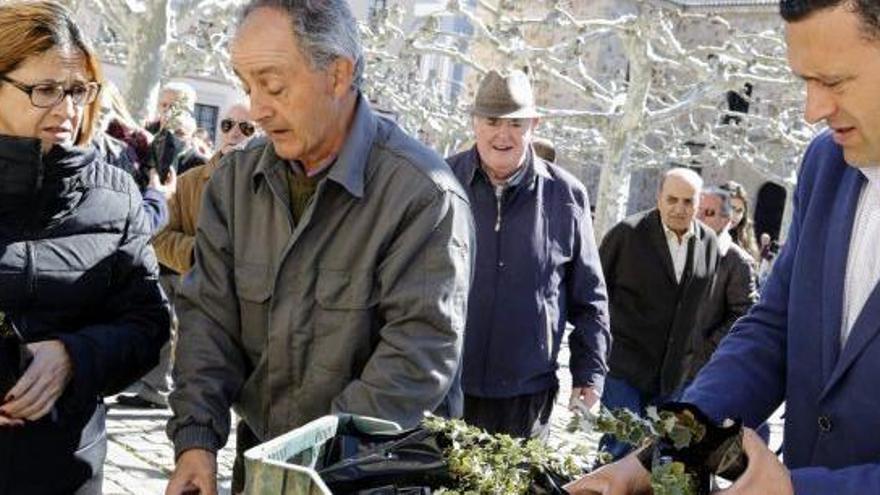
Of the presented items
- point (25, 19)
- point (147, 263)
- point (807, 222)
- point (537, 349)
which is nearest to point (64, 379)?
point (147, 263)

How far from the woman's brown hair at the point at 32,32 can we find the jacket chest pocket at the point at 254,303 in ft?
2.49

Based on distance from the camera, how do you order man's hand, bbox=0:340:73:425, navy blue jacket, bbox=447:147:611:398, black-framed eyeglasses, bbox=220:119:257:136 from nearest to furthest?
man's hand, bbox=0:340:73:425 → navy blue jacket, bbox=447:147:611:398 → black-framed eyeglasses, bbox=220:119:257:136

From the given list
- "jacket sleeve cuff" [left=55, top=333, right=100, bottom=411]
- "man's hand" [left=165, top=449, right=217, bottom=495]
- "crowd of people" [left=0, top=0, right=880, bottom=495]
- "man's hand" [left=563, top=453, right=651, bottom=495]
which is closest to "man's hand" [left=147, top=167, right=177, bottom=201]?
"crowd of people" [left=0, top=0, right=880, bottom=495]

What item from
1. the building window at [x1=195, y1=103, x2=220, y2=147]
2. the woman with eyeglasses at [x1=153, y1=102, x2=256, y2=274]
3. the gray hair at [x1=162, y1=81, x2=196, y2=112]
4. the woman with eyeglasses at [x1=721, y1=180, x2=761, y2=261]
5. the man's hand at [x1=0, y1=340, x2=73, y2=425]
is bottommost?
the building window at [x1=195, y1=103, x2=220, y2=147]

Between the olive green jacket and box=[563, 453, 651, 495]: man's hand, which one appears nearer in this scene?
box=[563, 453, 651, 495]: man's hand

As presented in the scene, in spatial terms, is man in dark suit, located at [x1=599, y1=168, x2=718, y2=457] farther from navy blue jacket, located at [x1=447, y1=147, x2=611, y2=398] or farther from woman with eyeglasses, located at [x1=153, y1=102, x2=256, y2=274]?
woman with eyeglasses, located at [x1=153, y1=102, x2=256, y2=274]

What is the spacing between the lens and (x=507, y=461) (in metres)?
2.23

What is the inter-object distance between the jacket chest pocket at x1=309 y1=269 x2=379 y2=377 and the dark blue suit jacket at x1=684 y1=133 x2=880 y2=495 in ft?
2.80

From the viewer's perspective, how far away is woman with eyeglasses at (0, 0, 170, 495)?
10.0 feet

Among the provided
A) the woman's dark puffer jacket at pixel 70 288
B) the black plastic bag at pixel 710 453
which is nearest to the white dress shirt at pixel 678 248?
the woman's dark puffer jacket at pixel 70 288

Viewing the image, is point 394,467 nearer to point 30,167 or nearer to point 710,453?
point 710,453

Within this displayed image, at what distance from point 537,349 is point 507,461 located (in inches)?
114

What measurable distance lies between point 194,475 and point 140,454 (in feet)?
13.8

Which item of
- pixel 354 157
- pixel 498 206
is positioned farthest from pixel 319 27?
pixel 498 206
